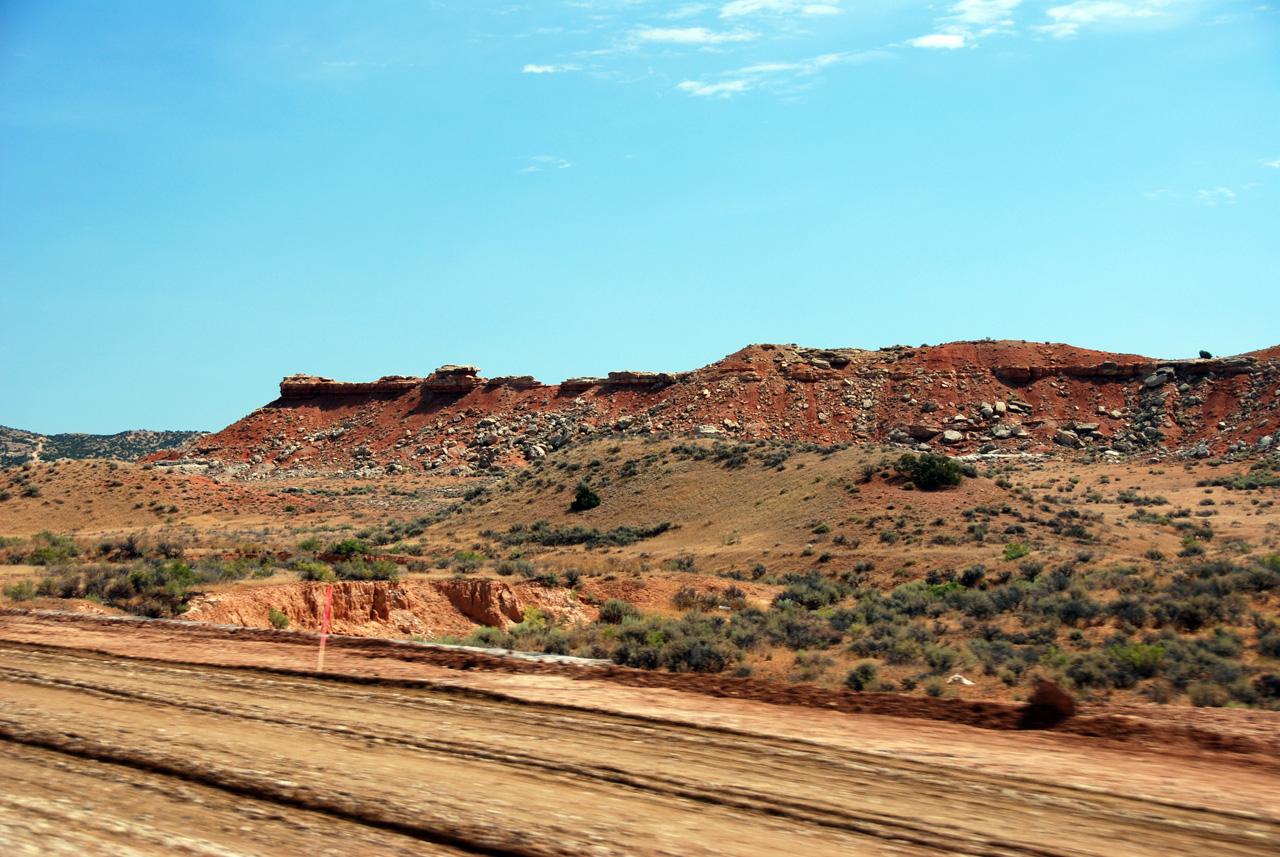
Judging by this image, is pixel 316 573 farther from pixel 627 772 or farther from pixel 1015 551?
pixel 1015 551

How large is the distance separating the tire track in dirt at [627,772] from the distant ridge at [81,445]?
11101cm

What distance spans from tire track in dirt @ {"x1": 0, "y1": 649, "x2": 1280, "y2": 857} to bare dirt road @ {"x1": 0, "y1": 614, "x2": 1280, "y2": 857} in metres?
0.03

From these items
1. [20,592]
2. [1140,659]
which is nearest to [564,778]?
[1140,659]

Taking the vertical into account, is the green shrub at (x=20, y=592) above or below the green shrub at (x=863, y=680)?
below

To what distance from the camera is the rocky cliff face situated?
201ft

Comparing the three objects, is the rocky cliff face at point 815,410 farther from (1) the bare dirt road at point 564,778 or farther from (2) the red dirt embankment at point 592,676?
(1) the bare dirt road at point 564,778

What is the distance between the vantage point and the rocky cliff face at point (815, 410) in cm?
6116

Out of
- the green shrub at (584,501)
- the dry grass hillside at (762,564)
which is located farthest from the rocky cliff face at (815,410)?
the green shrub at (584,501)

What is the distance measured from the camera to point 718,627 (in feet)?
59.0

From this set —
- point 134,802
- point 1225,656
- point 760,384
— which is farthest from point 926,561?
point 760,384

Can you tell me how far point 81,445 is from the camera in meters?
129

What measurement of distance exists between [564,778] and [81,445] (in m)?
148

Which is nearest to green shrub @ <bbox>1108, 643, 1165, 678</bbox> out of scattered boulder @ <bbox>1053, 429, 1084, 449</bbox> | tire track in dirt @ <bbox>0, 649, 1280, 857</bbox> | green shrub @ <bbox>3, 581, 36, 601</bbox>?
tire track in dirt @ <bbox>0, 649, 1280, 857</bbox>

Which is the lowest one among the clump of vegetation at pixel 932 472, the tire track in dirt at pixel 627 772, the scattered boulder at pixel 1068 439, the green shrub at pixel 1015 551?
the tire track in dirt at pixel 627 772
